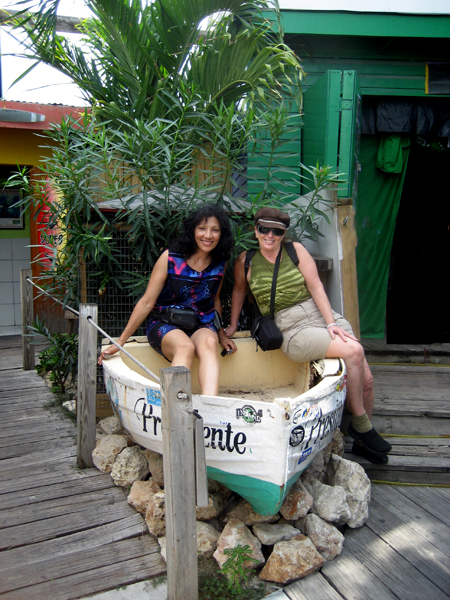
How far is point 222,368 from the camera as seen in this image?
12.4 feet

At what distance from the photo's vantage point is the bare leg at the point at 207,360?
9.87 ft

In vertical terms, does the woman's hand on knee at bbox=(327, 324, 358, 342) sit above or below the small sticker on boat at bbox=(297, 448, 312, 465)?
above

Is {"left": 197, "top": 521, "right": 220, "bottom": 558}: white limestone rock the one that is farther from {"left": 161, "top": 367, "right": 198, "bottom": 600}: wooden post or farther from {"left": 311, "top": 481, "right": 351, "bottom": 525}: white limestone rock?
{"left": 311, "top": 481, "right": 351, "bottom": 525}: white limestone rock

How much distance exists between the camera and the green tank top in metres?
3.53

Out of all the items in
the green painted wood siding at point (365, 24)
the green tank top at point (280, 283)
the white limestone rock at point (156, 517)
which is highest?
the green painted wood siding at point (365, 24)

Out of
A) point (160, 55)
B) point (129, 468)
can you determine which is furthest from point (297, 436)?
point (160, 55)

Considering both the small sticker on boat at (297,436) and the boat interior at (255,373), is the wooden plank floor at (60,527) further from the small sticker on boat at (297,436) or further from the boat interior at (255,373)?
the boat interior at (255,373)

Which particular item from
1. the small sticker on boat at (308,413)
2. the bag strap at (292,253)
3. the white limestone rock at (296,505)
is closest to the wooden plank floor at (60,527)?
the white limestone rock at (296,505)

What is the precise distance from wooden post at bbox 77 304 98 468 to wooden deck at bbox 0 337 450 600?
24 cm

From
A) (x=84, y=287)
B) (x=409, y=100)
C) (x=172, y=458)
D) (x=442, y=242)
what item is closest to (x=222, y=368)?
(x=84, y=287)

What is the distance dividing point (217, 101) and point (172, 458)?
3.30 metres

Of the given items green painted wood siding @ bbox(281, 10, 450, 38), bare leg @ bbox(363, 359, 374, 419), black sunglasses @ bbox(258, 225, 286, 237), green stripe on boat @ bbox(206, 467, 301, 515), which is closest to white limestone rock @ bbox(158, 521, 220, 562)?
green stripe on boat @ bbox(206, 467, 301, 515)

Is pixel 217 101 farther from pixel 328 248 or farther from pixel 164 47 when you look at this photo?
pixel 328 248

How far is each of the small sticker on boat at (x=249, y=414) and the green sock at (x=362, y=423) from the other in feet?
3.94
